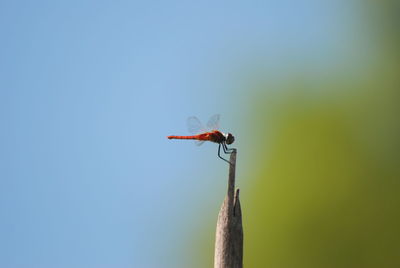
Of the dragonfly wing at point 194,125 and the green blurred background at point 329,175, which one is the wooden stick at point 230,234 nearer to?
the dragonfly wing at point 194,125

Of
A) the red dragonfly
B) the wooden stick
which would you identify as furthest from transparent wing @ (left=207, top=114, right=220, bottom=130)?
the wooden stick

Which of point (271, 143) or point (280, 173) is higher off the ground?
point (271, 143)

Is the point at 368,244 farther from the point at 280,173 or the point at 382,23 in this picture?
the point at 382,23

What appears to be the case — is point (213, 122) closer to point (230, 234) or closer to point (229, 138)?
point (229, 138)

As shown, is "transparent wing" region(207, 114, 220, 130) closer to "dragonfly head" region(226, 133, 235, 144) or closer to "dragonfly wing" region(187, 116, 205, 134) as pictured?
"dragonfly wing" region(187, 116, 205, 134)

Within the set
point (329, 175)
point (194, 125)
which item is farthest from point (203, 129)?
point (329, 175)

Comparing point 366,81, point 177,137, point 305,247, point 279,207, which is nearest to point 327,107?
point 366,81

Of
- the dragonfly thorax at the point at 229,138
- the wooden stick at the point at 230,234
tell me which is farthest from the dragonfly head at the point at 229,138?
the wooden stick at the point at 230,234
